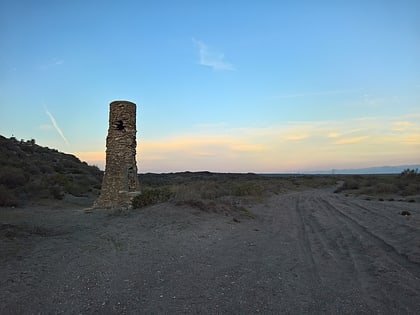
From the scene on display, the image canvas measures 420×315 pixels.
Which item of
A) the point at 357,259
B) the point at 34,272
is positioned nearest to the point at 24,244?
the point at 34,272

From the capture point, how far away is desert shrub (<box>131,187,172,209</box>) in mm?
18156

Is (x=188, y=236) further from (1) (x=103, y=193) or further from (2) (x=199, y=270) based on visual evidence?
(1) (x=103, y=193)

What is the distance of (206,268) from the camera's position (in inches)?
324

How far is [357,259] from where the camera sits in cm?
894

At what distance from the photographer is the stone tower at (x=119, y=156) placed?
791 inches

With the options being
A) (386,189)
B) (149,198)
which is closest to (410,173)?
(386,189)

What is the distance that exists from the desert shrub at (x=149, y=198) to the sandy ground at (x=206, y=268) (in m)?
3.81

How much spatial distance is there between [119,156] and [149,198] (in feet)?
11.2

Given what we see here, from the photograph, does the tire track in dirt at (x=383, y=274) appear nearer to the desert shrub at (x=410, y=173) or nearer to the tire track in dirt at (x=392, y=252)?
the tire track in dirt at (x=392, y=252)

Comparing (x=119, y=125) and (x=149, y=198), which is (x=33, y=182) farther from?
(x=149, y=198)

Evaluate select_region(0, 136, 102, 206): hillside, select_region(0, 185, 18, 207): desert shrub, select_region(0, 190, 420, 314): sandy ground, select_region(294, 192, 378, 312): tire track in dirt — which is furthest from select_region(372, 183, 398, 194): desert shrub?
select_region(0, 185, 18, 207): desert shrub

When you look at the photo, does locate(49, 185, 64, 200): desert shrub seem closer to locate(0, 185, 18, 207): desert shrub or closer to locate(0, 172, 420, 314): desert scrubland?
locate(0, 185, 18, 207): desert shrub

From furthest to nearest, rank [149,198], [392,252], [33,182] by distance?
[33,182], [149,198], [392,252]

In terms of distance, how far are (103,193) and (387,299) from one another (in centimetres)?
1654
